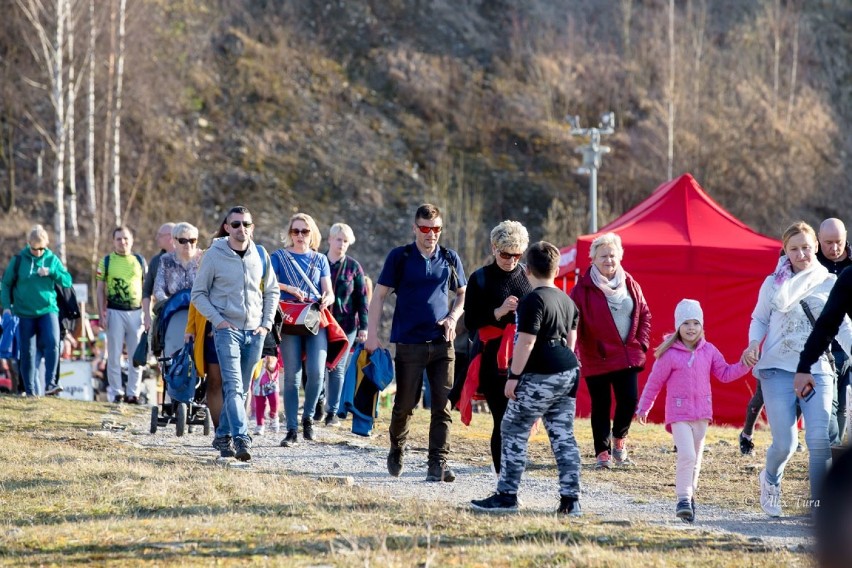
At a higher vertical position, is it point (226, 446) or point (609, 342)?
point (609, 342)

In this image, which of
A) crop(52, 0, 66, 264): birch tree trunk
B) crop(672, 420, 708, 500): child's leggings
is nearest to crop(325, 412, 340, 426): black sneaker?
crop(672, 420, 708, 500): child's leggings

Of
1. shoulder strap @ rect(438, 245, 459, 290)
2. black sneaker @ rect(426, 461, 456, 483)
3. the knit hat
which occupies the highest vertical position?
shoulder strap @ rect(438, 245, 459, 290)

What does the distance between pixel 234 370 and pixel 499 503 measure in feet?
8.70

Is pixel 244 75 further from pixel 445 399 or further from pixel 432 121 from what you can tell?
pixel 445 399

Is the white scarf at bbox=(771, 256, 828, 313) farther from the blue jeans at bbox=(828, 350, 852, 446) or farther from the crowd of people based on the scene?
the blue jeans at bbox=(828, 350, 852, 446)

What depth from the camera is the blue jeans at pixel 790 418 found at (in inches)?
279

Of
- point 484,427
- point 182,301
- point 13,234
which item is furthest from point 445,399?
point 13,234

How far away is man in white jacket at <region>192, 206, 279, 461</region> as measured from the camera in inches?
353

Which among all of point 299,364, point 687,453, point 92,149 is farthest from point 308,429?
point 92,149

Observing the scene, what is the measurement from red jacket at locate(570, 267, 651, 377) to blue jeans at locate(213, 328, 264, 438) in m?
2.70

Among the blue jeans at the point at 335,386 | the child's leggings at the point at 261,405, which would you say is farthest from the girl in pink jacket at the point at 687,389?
the blue jeans at the point at 335,386

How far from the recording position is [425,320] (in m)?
8.51

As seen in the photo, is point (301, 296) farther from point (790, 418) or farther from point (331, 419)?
point (790, 418)

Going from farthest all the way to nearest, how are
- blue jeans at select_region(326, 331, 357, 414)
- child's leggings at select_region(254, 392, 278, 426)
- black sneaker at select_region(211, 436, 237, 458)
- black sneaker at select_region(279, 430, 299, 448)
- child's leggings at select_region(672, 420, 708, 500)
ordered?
blue jeans at select_region(326, 331, 357, 414) → child's leggings at select_region(254, 392, 278, 426) → black sneaker at select_region(279, 430, 299, 448) → black sneaker at select_region(211, 436, 237, 458) → child's leggings at select_region(672, 420, 708, 500)
